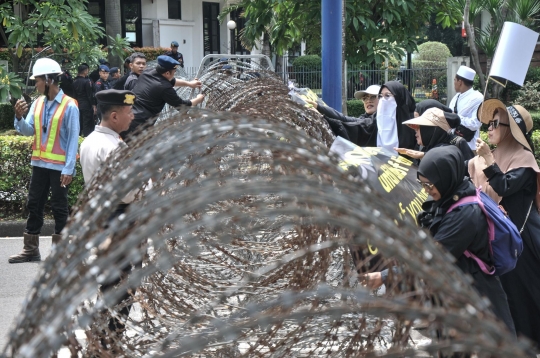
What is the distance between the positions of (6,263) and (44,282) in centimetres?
567

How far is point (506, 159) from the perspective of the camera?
16.0 feet

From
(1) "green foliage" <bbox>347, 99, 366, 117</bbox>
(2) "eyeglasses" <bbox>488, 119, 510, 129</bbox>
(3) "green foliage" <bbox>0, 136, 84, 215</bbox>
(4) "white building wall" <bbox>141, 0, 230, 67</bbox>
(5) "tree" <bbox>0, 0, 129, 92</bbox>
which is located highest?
(4) "white building wall" <bbox>141, 0, 230, 67</bbox>

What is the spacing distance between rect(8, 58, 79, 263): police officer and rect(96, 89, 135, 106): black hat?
2203 millimetres

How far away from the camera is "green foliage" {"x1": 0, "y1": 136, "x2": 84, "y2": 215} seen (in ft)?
29.3

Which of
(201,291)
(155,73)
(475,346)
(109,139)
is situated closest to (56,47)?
(155,73)

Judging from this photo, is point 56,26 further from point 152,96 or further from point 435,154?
point 435,154

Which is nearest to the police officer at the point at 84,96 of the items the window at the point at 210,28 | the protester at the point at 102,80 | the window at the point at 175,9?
the protester at the point at 102,80

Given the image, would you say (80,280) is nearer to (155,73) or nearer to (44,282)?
(44,282)

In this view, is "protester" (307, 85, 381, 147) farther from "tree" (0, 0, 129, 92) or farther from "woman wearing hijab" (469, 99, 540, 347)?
"tree" (0, 0, 129, 92)

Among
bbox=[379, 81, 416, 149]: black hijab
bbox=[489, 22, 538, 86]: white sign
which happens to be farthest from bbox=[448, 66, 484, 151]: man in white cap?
bbox=[489, 22, 538, 86]: white sign

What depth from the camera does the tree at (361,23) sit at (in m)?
11.0

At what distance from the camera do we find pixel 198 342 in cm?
170

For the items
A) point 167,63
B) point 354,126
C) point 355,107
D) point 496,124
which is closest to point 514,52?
point 496,124

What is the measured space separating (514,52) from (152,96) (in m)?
3.46
